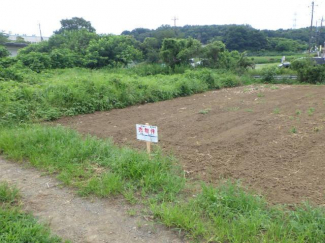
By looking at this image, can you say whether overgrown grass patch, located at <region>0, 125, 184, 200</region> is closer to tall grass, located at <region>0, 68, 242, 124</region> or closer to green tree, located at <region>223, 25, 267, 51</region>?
tall grass, located at <region>0, 68, 242, 124</region>

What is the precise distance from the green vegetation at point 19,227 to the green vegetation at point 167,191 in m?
0.41

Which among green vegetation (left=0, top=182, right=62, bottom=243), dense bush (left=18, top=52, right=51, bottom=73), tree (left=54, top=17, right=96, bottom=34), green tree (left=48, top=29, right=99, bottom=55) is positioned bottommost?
green vegetation (left=0, top=182, right=62, bottom=243)

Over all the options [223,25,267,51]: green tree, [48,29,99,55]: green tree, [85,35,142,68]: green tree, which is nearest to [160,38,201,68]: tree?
[85,35,142,68]: green tree

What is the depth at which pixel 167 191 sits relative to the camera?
3.36m

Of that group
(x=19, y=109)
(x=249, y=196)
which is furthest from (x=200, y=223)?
(x=19, y=109)

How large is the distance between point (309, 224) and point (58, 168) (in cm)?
321

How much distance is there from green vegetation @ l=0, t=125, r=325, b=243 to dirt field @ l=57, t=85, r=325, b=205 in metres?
0.39

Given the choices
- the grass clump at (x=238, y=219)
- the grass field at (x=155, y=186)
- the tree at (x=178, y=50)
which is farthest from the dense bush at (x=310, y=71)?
the grass clump at (x=238, y=219)

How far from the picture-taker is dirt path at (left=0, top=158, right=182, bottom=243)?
261 centimetres

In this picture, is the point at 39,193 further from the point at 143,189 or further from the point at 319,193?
the point at 319,193

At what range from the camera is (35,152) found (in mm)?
4484

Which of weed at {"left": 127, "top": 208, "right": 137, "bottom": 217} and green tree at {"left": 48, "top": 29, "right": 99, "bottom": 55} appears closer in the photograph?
weed at {"left": 127, "top": 208, "right": 137, "bottom": 217}

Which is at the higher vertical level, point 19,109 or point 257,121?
point 19,109

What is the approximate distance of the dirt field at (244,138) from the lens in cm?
362
